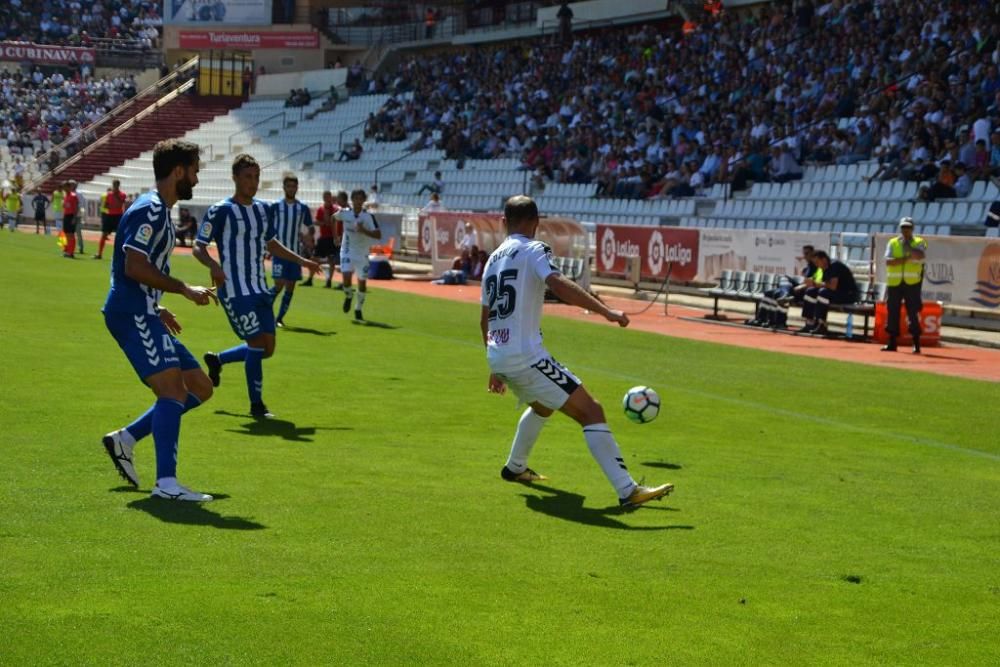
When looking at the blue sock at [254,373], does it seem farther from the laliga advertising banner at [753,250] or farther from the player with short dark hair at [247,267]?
the laliga advertising banner at [753,250]

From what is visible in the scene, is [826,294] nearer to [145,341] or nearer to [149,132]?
[145,341]

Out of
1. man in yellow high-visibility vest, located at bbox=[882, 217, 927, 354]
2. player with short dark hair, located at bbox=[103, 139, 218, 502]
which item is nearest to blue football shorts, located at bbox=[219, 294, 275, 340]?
player with short dark hair, located at bbox=[103, 139, 218, 502]

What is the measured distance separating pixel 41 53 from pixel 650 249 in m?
59.7

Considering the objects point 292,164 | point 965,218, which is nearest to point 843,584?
point 965,218

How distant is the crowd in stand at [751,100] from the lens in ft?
101

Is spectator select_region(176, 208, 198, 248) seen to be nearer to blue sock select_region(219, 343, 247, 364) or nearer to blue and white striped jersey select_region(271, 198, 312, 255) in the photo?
blue and white striped jersey select_region(271, 198, 312, 255)

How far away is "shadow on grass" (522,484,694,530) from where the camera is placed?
317 inches

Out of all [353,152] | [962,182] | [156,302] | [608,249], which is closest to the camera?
[156,302]

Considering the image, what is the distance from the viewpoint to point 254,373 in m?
12.0

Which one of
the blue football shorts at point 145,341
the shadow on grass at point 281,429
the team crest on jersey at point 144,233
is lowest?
the shadow on grass at point 281,429

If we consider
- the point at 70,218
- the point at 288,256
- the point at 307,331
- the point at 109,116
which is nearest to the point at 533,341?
the point at 288,256

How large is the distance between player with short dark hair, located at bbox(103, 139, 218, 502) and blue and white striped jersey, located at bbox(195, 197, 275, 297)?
3.86 metres

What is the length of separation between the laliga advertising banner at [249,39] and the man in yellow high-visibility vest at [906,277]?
178 feet

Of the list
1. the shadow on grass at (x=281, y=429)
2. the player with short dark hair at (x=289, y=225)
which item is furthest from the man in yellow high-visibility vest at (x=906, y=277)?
the shadow on grass at (x=281, y=429)
